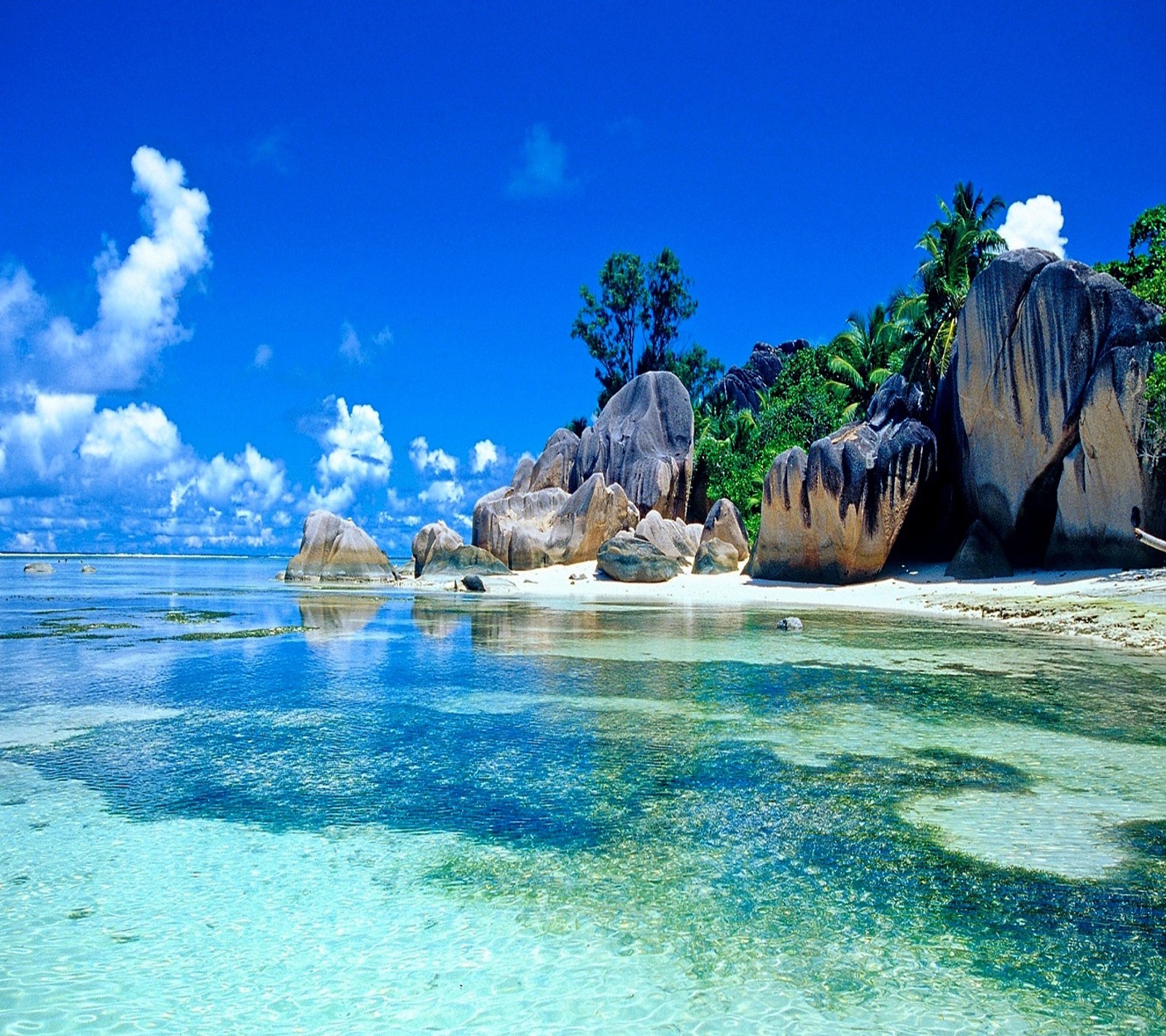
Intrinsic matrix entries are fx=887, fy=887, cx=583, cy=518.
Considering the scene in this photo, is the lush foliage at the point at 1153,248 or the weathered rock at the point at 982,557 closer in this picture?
the lush foliage at the point at 1153,248

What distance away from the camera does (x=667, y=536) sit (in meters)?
32.7

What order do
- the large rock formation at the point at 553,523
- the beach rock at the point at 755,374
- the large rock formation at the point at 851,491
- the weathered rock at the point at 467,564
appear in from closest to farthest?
the large rock formation at the point at 851,491
the large rock formation at the point at 553,523
the weathered rock at the point at 467,564
the beach rock at the point at 755,374

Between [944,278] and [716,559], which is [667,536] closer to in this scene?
[716,559]

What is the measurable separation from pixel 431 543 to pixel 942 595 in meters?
22.8

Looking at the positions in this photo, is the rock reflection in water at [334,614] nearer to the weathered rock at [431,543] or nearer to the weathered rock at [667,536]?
the weathered rock at [431,543]

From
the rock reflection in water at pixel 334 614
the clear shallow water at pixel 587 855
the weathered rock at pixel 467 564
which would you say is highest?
the weathered rock at pixel 467 564

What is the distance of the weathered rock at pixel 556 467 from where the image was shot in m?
39.5

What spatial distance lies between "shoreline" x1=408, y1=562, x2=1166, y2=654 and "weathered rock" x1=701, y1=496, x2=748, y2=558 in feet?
7.02

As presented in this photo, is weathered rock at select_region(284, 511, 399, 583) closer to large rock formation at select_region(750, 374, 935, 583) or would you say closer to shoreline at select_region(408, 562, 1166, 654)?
shoreline at select_region(408, 562, 1166, 654)

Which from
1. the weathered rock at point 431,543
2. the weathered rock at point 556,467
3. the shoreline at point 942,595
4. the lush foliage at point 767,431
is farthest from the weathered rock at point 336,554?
the lush foliage at point 767,431

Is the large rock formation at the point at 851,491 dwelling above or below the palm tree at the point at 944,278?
below

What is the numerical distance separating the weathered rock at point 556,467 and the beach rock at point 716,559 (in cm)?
1040

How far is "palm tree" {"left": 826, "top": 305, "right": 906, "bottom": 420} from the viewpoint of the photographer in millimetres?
35344

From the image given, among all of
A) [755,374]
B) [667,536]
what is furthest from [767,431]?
[755,374]
